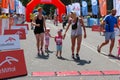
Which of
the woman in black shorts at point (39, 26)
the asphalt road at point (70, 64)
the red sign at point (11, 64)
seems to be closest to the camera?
the red sign at point (11, 64)

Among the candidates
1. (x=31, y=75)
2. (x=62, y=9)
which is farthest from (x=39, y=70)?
(x=62, y=9)

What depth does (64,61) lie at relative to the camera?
12.3 m

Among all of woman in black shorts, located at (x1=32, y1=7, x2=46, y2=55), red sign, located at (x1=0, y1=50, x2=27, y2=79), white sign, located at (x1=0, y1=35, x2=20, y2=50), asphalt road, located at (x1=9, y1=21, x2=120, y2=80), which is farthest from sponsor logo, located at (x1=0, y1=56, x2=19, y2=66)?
A: woman in black shorts, located at (x1=32, y1=7, x2=46, y2=55)

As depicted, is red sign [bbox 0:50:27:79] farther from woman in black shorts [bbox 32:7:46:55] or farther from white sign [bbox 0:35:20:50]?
woman in black shorts [bbox 32:7:46:55]

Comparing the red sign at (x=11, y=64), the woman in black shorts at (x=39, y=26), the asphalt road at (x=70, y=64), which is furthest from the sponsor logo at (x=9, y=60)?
the woman in black shorts at (x=39, y=26)

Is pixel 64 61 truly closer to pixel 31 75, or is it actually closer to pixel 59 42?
pixel 59 42

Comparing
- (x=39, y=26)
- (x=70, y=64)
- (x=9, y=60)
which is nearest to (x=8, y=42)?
(x=9, y=60)

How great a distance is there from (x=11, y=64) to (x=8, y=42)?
676 millimetres

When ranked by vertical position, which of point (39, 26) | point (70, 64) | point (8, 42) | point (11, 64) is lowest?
point (70, 64)

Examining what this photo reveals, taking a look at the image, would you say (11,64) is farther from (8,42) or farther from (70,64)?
(70,64)

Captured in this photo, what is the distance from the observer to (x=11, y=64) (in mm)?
9312

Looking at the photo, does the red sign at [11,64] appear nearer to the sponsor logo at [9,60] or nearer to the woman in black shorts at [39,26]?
the sponsor logo at [9,60]

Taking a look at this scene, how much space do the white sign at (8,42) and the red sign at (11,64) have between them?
0.23 meters

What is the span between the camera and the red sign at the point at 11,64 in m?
9.12
